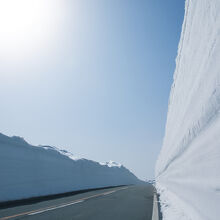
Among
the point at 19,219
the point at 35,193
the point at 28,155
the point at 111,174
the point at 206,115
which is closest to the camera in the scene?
the point at 206,115

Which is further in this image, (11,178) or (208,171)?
(11,178)

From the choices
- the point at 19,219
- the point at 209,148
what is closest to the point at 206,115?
the point at 209,148

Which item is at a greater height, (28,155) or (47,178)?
(28,155)

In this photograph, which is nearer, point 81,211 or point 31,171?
point 81,211

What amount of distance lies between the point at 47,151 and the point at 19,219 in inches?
628

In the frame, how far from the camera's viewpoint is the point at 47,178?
17.3m

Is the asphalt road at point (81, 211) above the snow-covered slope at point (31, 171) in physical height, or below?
below

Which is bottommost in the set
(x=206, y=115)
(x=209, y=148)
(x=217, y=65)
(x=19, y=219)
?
(x=19, y=219)

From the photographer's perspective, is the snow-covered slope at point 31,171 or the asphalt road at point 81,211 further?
the snow-covered slope at point 31,171

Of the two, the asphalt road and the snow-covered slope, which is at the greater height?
the snow-covered slope

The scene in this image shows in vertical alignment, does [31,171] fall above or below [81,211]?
above

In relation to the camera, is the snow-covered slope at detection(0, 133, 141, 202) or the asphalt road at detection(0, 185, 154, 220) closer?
the asphalt road at detection(0, 185, 154, 220)

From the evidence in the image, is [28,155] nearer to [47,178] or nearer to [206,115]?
[47,178]

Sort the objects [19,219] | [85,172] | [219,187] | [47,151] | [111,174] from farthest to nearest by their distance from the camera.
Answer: [111,174]
[85,172]
[47,151]
[19,219]
[219,187]
